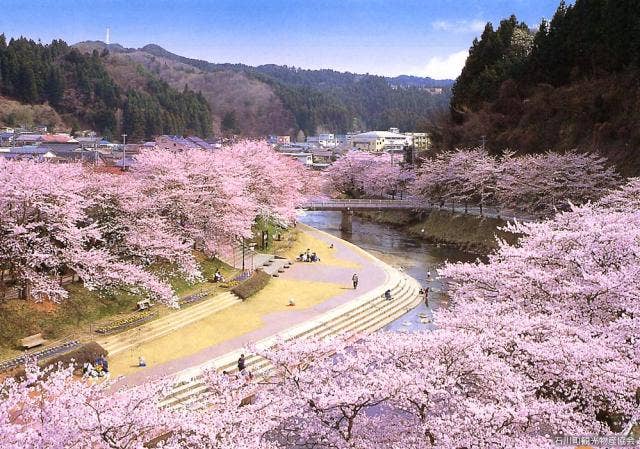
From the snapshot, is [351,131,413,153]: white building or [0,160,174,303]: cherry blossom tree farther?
[351,131,413,153]: white building

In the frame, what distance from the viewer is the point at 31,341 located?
19516 millimetres

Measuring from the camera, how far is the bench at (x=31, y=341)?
19.3 meters

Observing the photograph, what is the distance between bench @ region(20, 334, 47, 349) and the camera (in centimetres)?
1933

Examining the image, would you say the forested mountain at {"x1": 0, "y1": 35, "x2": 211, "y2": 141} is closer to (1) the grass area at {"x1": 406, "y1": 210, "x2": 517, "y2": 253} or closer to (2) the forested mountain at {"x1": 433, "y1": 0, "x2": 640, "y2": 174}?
(2) the forested mountain at {"x1": 433, "y1": 0, "x2": 640, "y2": 174}

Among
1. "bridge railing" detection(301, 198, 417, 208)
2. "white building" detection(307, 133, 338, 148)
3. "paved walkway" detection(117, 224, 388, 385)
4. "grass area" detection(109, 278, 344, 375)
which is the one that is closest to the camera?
"paved walkway" detection(117, 224, 388, 385)

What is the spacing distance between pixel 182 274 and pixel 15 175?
970 centimetres

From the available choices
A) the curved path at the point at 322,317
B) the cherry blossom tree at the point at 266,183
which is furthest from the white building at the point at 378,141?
the curved path at the point at 322,317

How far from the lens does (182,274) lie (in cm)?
2834

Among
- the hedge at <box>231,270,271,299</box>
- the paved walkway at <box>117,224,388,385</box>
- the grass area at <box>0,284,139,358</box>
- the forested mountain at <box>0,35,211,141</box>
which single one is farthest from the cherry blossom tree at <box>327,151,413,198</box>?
the forested mountain at <box>0,35,211,141</box>

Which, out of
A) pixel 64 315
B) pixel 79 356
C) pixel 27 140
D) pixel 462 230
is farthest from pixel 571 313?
pixel 27 140

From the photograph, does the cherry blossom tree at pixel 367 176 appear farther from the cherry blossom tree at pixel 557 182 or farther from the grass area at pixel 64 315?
the grass area at pixel 64 315

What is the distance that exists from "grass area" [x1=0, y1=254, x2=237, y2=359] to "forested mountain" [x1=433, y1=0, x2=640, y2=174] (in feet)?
127

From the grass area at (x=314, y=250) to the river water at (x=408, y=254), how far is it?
3635 millimetres

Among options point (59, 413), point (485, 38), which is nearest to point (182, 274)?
point (59, 413)
